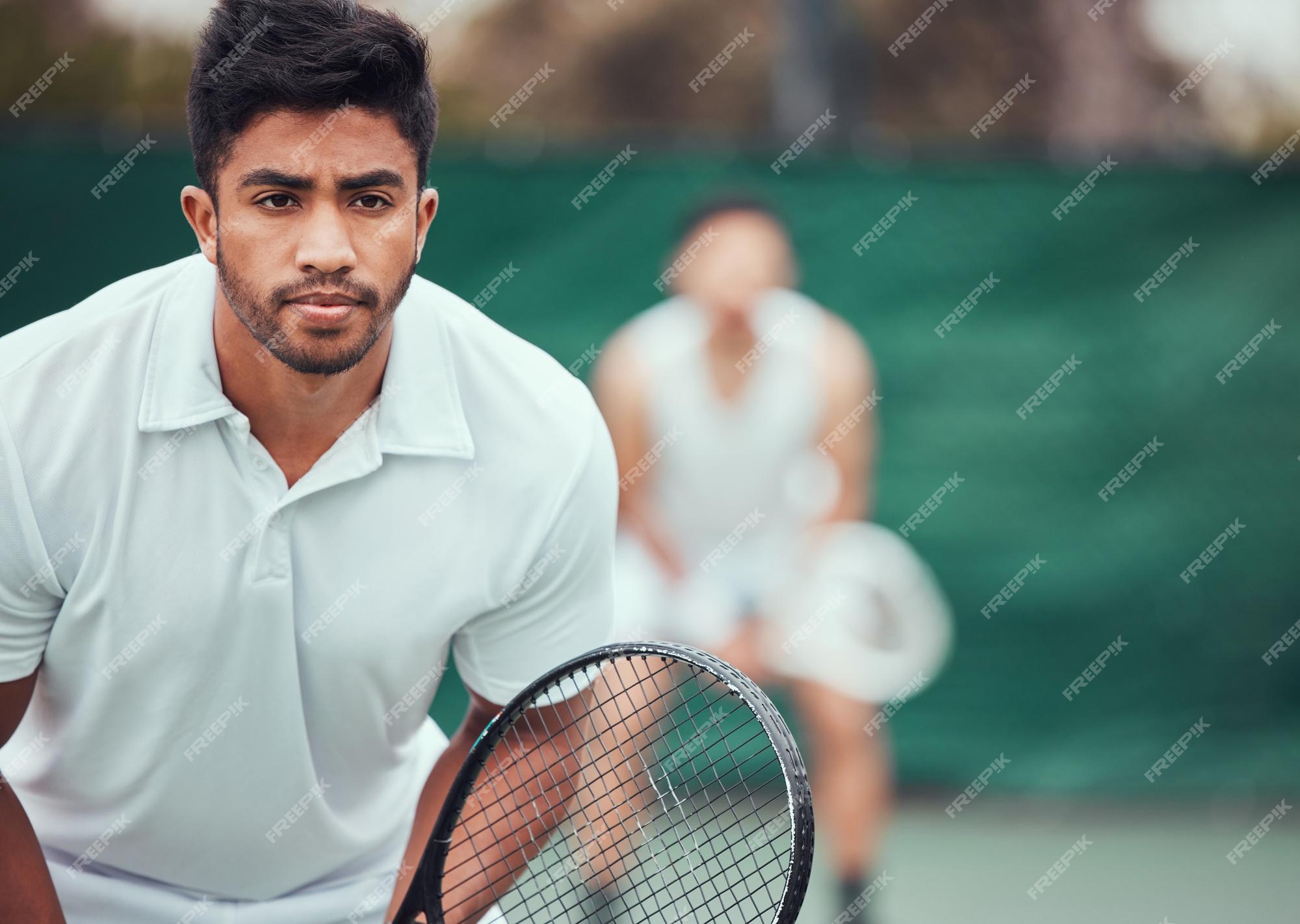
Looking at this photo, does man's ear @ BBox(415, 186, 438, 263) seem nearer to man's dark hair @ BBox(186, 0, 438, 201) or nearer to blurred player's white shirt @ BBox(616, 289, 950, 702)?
man's dark hair @ BBox(186, 0, 438, 201)

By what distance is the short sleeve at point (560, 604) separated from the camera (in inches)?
59.6

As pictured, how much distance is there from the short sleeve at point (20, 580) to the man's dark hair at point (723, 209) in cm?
226

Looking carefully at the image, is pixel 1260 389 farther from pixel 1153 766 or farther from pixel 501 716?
pixel 501 716

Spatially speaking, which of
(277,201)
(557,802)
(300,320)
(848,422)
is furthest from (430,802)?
(848,422)

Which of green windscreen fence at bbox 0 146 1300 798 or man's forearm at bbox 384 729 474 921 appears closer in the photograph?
man's forearm at bbox 384 729 474 921

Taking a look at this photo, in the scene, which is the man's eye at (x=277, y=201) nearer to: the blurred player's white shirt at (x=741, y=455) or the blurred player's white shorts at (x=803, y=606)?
the blurred player's white shorts at (x=803, y=606)

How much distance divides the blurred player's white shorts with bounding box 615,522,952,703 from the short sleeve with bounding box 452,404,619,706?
1431 millimetres

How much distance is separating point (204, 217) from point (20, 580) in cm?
39

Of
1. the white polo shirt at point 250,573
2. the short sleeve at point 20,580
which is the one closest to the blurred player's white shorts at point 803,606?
the white polo shirt at point 250,573

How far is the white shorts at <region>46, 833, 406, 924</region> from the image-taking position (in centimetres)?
151

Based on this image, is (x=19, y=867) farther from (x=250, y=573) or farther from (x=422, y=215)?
(x=422, y=215)

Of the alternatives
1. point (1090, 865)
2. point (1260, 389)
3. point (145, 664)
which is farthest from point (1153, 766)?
point (145, 664)

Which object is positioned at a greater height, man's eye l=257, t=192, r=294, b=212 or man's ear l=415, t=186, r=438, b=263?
man's ear l=415, t=186, r=438, b=263

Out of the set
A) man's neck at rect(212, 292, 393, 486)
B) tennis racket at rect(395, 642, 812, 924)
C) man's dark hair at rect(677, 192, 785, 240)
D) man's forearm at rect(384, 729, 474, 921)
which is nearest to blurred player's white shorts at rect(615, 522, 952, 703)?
man's dark hair at rect(677, 192, 785, 240)
